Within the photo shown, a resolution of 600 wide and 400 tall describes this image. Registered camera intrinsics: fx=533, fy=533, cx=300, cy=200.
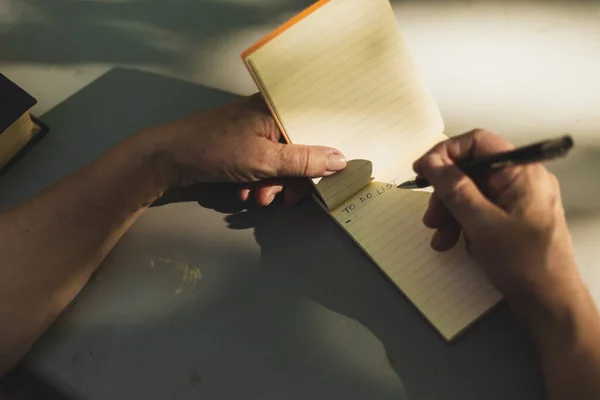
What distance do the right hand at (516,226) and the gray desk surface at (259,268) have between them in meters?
0.12

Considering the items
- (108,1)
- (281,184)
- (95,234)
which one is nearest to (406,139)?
(281,184)

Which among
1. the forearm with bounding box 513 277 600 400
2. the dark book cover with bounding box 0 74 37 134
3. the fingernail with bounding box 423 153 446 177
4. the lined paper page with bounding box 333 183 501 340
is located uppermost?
the dark book cover with bounding box 0 74 37 134

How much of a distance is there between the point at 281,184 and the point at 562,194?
18.5 inches

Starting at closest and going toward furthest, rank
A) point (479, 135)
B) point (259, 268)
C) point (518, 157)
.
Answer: point (518, 157)
point (479, 135)
point (259, 268)

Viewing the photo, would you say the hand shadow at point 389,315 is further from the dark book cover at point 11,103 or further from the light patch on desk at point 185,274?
the dark book cover at point 11,103

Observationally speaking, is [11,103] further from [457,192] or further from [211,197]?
[457,192]

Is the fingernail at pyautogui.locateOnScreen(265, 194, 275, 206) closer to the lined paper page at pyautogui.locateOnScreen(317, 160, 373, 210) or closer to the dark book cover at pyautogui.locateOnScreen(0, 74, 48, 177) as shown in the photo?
the lined paper page at pyautogui.locateOnScreen(317, 160, 373, 210)

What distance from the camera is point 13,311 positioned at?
844 mm

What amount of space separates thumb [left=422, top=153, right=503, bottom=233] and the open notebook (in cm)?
12

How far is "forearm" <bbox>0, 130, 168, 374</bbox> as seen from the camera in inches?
33.4

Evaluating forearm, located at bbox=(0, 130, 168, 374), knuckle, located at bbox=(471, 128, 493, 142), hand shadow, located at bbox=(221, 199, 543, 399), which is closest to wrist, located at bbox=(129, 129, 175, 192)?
forearm, located at bbox=(0, 130, 168, 374)

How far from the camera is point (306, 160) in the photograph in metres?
0.84

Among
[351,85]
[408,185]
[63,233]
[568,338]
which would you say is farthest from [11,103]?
[568,338]

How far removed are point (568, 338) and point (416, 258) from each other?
0.24 m
